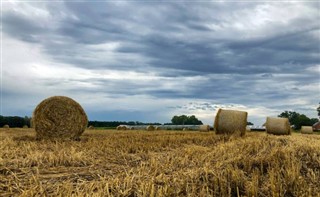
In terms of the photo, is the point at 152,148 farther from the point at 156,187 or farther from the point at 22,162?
the point at 156,187

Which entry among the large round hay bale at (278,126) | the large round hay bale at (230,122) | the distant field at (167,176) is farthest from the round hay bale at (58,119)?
the large round hay bale at (278,126)

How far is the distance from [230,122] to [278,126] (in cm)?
798

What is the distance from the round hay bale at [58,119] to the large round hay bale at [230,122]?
219 inches

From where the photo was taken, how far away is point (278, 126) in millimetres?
23625

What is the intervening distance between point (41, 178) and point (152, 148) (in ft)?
14.1

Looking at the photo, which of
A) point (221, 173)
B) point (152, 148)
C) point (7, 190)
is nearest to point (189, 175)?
point (221, 173)

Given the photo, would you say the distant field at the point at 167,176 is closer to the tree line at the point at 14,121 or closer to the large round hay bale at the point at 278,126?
the large round hay bale at the point at 278,126

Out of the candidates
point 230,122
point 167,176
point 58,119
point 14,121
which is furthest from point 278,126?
point 14,121

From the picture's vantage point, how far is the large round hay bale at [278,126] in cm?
2344

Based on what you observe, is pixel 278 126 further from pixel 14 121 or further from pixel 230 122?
pixel 14 121

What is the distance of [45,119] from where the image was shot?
1428 cm

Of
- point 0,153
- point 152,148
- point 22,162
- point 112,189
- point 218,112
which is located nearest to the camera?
point 112,189

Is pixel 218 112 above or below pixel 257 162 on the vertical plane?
above

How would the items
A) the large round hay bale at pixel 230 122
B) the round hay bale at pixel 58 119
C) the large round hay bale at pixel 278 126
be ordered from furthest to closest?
1. the large round hay bale at pixel 278 126
2. the large round hay bale at pixel 230 122
3. the round hay bale at pixel 58 119
